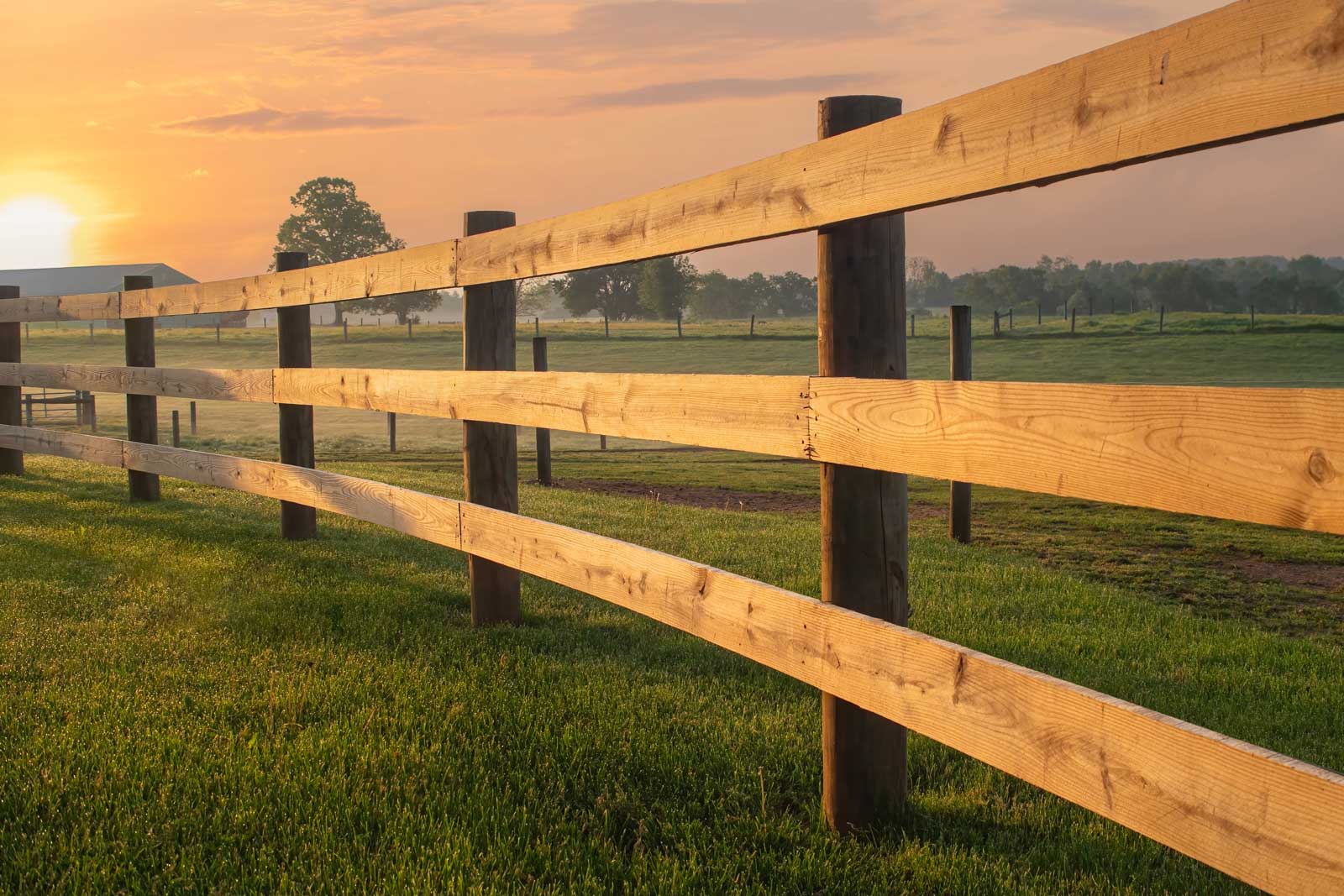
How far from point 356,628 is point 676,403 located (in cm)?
275

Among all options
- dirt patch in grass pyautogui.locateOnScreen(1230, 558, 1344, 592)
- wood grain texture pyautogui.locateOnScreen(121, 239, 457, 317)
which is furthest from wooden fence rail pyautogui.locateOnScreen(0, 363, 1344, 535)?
dirt patch in grass pyautogui.locateOnScreen(1230, 558, 1344, 592)

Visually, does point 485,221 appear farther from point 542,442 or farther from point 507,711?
point 542,442

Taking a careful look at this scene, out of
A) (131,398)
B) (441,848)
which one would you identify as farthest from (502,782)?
(131,398)

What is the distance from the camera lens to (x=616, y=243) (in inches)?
168

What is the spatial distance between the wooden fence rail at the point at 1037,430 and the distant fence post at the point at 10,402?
10.4 meters

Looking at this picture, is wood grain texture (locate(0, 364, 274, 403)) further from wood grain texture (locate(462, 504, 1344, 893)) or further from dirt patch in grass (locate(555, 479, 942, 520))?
dirt patch in grass (locate(555, 479, 942, 520))

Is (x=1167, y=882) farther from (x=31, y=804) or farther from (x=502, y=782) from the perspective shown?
(x=31, y=804)

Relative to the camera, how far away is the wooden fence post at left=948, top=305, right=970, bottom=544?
1088 centimetres

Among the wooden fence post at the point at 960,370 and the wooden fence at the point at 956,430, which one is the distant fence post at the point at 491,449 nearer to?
the wooden fence at the point at 956,430

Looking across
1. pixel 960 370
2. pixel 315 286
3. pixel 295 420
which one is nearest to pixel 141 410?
pixel 295 420

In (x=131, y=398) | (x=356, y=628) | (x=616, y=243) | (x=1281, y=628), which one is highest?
(x=616, y=243)

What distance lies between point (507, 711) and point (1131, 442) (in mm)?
2920

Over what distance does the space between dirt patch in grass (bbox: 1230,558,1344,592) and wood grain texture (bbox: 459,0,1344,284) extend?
304 inches

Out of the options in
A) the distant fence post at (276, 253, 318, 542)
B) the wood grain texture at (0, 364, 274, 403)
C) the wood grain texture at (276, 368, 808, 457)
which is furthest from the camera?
the distant fence post at (276, 253, 318, 542)
